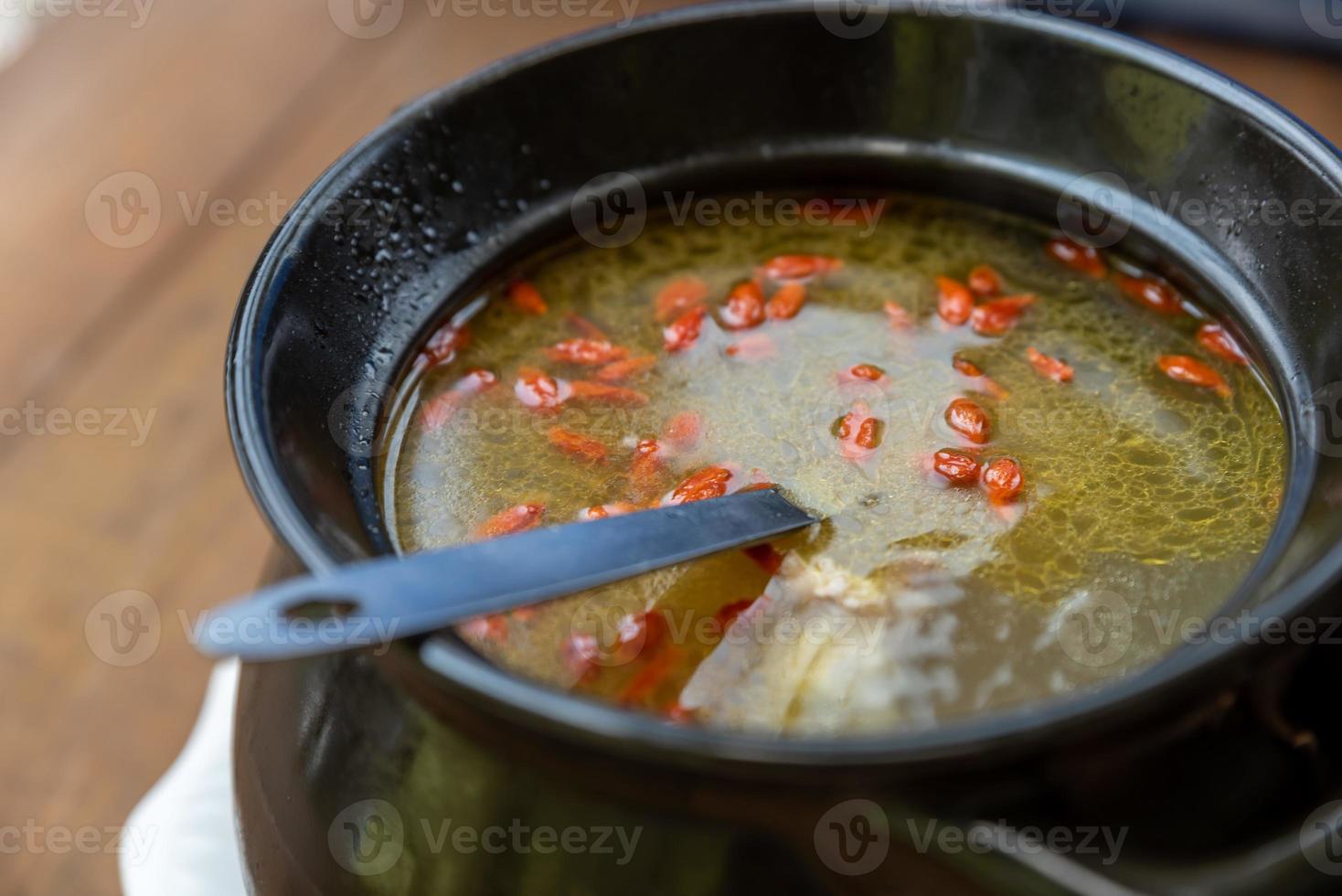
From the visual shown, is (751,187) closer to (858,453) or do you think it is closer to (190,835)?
(858,453)

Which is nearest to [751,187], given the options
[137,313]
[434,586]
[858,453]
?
[858,453]

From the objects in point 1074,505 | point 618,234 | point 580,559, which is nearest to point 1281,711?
point 1074,505

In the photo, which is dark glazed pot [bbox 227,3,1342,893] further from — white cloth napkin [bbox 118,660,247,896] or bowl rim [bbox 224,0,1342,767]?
white cloth napkin [bbox 118,660,247,896]

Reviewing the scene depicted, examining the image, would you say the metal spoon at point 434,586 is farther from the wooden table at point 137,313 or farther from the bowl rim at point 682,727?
the wooden table at point 137,313

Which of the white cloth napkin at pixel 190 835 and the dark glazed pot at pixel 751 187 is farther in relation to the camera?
the white cloth napkin at pixel 190 835

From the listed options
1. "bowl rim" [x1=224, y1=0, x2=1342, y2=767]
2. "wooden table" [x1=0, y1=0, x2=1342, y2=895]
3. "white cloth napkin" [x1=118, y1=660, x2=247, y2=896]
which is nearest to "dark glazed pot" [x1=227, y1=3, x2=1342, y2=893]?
"bowl rim" [x1=224, y1=0, x2=1342, y2=767]

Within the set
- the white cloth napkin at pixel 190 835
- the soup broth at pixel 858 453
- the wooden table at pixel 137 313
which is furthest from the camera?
the wooden table at pixel 137 313

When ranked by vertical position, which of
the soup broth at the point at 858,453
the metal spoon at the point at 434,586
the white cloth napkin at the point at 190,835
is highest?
the soup broth at the point at 858,453

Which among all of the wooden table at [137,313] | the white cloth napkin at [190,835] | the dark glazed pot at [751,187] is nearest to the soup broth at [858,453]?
the dark glazed pot at [751,187]
